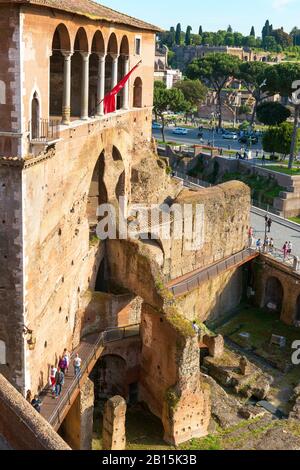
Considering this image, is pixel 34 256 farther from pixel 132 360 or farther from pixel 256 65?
pixel 256 65

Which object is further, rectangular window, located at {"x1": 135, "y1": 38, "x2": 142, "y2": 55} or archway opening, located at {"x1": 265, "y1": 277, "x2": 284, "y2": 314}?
archway opening, located at {"x1": 265, "y1": 277, "x2": 284, "y2": 314}

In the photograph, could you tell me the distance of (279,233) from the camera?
2983 centimetres

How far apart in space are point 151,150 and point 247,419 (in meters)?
13.7

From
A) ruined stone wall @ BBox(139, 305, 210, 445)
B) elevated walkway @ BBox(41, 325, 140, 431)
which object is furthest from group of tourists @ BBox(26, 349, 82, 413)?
ruined stone wall @ BBox(139, 305, 210, 445)

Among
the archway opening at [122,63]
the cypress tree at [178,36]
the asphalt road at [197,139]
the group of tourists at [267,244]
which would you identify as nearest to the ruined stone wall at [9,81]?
the archway opening at [122,63]

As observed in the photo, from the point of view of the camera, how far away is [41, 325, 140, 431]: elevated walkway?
50.0ft

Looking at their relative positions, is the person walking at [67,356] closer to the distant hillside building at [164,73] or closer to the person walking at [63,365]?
the person walking at [63,365]

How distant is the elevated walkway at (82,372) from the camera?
1524 centimetres

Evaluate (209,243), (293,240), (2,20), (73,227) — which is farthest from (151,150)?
(2,20)

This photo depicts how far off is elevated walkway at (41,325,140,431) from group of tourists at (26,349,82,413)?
0.11 meters

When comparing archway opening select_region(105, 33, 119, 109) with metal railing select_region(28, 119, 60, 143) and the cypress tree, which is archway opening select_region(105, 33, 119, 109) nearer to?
metal railing select_region(28, 119, 60, 143)

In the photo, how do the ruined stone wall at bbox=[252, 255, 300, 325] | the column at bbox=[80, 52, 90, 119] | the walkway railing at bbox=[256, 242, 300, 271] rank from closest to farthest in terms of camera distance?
1. the column at bbox=[80, 52, 90, 119]
2. the walkway railing at bbox=[256, 242, 300, 271]
3. the ruined stone wall at bbox=[252, 255, 300, 325]

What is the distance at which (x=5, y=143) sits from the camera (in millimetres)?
13648

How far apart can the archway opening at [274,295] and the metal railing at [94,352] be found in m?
8.92
